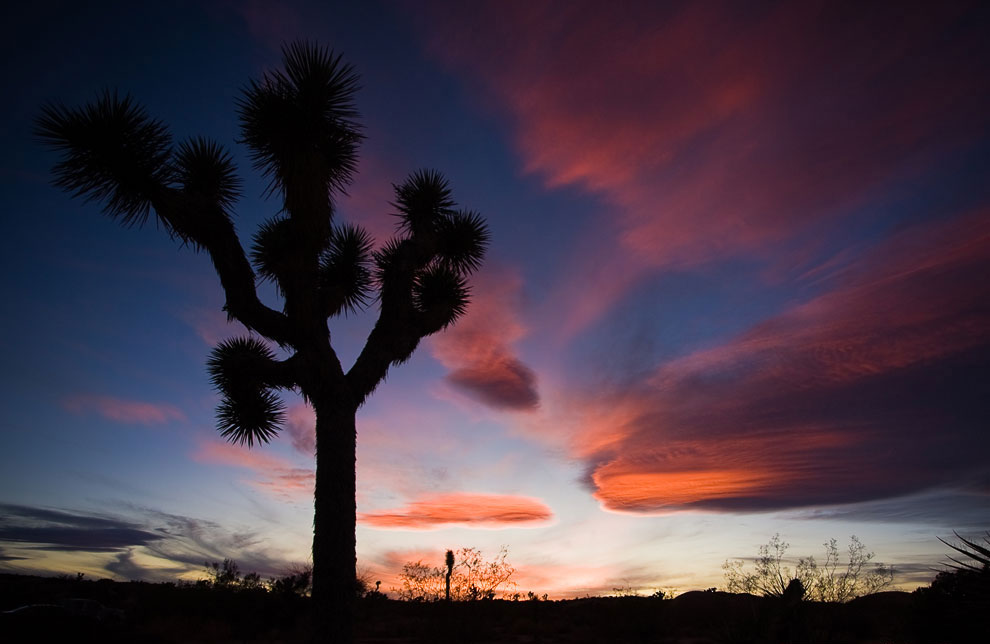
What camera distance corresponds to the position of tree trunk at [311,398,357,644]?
6703mm

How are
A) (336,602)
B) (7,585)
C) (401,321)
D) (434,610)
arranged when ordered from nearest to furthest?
1. (336,602)
2. (401,321)
3. (434,610)
4. (7,585)

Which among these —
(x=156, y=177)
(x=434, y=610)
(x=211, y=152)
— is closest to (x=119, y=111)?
(x=156, y=177)

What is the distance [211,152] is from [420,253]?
470cm

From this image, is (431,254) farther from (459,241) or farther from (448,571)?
(448,571)

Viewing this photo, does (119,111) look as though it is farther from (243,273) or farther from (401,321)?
(401,321)

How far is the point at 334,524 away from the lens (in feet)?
23.0

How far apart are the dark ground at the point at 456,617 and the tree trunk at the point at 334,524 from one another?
1.63m

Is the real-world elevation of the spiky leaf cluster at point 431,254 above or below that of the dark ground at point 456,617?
above

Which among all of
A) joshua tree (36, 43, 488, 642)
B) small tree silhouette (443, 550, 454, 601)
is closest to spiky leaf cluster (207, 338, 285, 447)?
joshua tree (36, 43, 488, 642)

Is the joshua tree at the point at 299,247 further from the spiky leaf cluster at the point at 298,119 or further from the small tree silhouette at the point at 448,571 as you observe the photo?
the small tree silhouette at the point at 448,571

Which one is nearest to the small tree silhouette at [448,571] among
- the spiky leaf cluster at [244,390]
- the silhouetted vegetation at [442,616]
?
the silhouetted vegetation at [442,616]

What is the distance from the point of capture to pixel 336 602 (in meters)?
6.72

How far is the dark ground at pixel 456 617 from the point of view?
8.34 meters

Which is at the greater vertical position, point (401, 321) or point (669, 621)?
point (401, 321)
